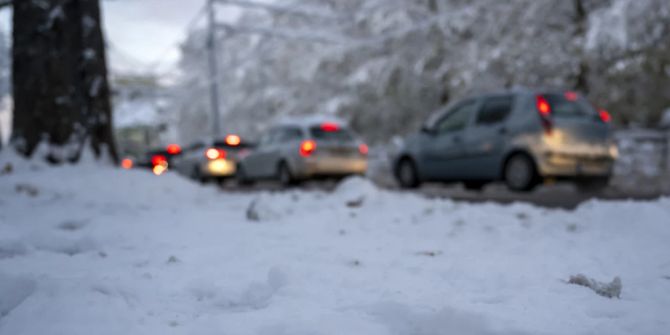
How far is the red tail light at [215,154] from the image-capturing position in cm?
1464

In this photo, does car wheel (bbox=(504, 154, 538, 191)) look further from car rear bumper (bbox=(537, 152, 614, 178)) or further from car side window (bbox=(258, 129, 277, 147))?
car side window (bbox=(258, 129, 277, 147))

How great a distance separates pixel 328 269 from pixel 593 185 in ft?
23.4

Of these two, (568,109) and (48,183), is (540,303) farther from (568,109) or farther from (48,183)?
(568,109)

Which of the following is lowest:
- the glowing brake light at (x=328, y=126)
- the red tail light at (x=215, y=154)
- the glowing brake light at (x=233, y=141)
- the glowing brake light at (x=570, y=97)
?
the red tail light at (x=215, y=154)

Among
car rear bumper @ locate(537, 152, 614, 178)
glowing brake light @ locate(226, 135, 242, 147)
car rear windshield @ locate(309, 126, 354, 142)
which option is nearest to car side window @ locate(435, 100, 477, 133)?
car rear bumper @ locate(537, 152, 614, 178)

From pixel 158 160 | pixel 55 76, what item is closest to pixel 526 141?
pixel 55 76

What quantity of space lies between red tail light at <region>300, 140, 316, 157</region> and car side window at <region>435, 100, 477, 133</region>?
2.81 m

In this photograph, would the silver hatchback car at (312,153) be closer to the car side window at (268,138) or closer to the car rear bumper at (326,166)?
the car rear bumper at (326,166)

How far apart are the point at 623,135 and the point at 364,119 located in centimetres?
1423

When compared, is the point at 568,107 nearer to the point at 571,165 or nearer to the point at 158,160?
the point at 571,165

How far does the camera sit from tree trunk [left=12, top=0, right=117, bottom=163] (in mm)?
6621

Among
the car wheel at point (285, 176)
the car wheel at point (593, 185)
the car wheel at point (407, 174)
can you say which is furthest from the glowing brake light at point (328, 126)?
the car wheel at point (593, 185)

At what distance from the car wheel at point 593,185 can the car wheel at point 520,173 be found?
0.91 metres

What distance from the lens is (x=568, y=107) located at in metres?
8.03
